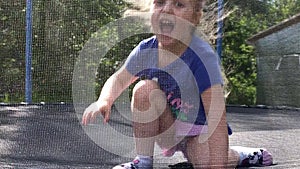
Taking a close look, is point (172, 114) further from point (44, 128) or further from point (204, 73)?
point (44, 128)

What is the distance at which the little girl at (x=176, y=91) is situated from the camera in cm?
90

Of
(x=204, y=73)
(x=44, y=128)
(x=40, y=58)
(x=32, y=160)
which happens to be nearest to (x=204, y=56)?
(x=204, y=73)

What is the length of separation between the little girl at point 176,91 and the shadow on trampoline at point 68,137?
0.29 feet

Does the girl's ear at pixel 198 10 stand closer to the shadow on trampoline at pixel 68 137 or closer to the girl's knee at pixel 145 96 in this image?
the girl's knee at pixel 145 96

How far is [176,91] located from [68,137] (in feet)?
1.64

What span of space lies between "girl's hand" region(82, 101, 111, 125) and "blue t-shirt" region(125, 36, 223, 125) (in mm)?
148

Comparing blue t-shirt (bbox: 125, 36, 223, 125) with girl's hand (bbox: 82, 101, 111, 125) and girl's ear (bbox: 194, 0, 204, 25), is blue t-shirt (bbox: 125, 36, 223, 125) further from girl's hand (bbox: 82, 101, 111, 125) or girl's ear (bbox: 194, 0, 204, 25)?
girl's hand (bbox: 82, 101, 111, 125)

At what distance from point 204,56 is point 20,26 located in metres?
1.57

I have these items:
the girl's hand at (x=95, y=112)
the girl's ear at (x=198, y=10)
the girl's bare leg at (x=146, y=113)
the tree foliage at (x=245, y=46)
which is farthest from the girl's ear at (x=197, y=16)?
the tree foliage at (x=245, y=46)

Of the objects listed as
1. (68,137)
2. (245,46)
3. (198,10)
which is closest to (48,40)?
(68,137)

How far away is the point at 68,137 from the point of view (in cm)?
138

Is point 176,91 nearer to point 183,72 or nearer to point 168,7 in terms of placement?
point 183,72

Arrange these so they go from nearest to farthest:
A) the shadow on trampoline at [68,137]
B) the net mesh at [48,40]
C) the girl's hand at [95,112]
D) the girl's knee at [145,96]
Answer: the girl's hand at [95,112], the girl's knee at [145,96], the shadow on trampoline at [68,137], the net mesh at [48,40]

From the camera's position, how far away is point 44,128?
1.50 m
